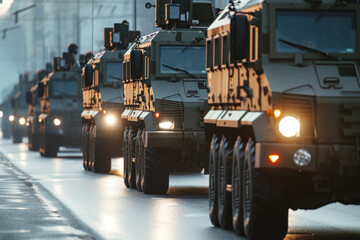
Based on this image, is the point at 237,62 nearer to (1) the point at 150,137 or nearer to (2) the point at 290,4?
(2) the point at 290,4

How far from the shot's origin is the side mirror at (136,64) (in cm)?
2164

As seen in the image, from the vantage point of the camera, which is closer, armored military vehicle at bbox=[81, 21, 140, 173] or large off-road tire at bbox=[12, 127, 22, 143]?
armored military vehicle at bbox=[81, 21, 140, 173]

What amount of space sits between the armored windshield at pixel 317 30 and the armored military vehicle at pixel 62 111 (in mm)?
26297

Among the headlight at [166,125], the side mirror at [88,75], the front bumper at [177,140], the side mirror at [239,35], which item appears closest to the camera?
the side mirror at [239,35]

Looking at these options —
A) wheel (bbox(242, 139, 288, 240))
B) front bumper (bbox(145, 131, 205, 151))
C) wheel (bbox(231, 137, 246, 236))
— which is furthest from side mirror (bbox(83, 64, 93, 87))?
wheel (bbox(242, 139, 288, 240))

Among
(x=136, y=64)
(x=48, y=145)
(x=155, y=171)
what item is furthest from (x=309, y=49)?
(x=48, y=145)

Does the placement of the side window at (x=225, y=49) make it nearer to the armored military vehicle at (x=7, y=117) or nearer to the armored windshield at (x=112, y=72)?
the armored windshield at (x=112, y=72)

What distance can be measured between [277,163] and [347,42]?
6.43 feet

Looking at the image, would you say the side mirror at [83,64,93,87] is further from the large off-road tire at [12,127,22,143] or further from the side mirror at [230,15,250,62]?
the large off-road tire at [12,127,22,143]

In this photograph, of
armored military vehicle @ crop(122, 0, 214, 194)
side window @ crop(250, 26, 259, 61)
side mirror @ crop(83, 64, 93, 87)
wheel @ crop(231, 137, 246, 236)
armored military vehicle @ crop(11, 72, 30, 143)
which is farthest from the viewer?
armored military vehicle @ crop(11, 72, 30, 143)

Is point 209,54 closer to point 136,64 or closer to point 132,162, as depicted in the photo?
point 136,64

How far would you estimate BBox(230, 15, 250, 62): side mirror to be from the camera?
515 inches

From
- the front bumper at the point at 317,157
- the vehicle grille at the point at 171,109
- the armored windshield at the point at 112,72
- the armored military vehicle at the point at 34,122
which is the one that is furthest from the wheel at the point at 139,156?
the armored military vehicle at the point at 34,122

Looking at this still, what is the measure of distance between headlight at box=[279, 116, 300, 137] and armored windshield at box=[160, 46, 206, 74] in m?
9.15
